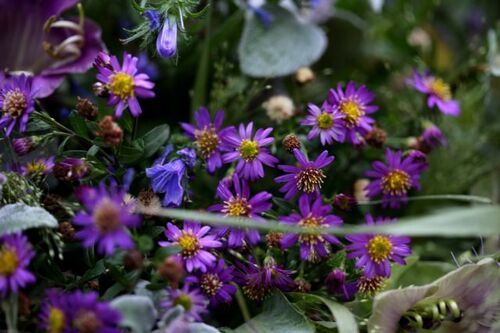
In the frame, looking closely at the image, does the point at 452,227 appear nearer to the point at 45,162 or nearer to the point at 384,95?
the point at 45,162

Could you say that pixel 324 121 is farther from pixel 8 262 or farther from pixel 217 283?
pixel 8 262

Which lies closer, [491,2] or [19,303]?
[19,303]

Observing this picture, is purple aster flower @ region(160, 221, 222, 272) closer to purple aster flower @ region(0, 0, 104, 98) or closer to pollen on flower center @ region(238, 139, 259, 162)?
pollen on flower center @ region(238, 139, 259, 162)

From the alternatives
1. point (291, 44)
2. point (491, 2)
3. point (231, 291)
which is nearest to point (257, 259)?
point (231, 291)

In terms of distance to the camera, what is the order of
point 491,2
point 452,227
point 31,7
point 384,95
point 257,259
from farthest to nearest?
point 491,2 < point 384,95 < point 31,7 < point 257,259 < point 452,227

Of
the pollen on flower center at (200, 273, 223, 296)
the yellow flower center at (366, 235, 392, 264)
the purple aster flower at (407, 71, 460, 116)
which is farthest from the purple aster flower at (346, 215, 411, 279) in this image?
the purple aster flower at (407, 71, 460, 116)

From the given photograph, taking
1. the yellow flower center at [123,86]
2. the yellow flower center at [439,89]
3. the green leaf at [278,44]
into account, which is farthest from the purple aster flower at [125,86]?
the yellow flower center at [439,89]

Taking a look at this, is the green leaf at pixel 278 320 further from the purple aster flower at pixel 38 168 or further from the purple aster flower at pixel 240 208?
the purple aster flower at pixel 38 168
